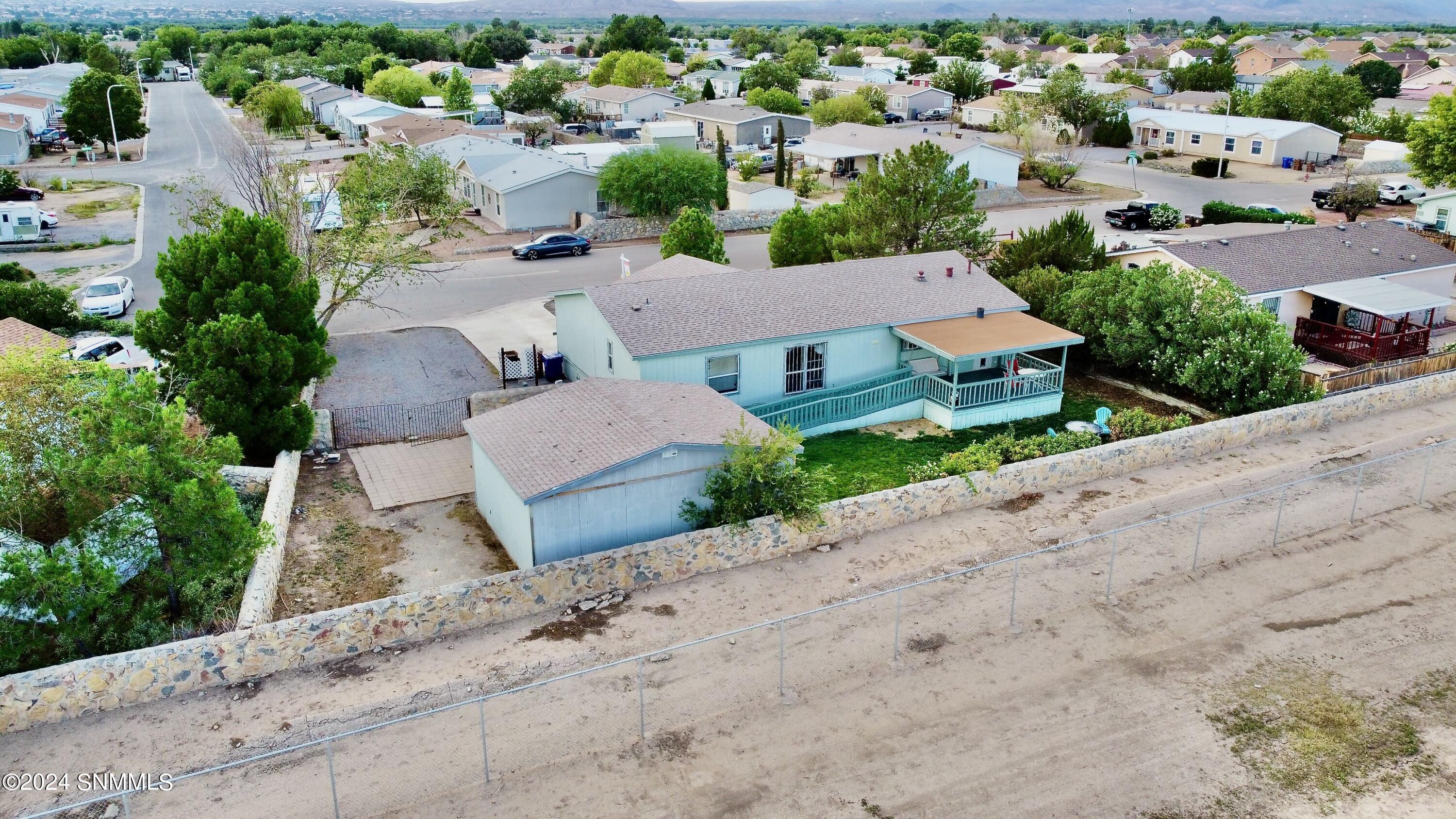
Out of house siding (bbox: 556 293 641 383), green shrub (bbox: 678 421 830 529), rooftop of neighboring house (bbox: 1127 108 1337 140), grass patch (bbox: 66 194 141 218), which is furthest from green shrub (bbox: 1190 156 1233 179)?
grass patch (bbox: 66 194 141 218)

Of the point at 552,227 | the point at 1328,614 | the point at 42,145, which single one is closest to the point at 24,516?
the point at 1328,614

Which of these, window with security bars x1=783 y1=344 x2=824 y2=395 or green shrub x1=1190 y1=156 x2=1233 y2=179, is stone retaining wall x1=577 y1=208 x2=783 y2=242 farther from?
green shrub x1=1190 y1=156 x2=1233 y2=179

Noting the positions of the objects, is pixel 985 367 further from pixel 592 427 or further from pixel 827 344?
pixel 592 427

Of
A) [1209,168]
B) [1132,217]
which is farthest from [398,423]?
[1209,168]

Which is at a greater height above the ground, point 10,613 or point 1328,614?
point 10,613

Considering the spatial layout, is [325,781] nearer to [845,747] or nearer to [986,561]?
[845,747]
